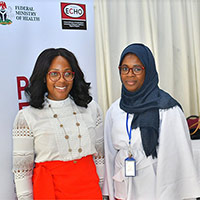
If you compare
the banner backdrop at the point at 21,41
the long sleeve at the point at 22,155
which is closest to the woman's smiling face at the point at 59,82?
the long sleeve at the point at 22,155

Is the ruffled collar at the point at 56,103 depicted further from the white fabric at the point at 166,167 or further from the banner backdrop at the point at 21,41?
the banner backdrop at the point at 21,41

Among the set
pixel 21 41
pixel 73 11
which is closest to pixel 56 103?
pixel 21 41

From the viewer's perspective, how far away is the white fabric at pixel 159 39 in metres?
2.62

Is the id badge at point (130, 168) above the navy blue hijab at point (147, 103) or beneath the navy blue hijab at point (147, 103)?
beneath

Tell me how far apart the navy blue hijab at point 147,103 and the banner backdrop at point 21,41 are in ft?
2.66

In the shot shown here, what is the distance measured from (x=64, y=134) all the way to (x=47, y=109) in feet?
0.66

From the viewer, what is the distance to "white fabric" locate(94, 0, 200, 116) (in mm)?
2625

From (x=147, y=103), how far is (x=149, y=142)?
0.86 feet

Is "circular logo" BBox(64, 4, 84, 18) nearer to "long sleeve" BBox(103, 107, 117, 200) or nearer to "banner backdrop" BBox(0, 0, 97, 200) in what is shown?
"banner backdrop" BBox(0, 0, 97, 200)

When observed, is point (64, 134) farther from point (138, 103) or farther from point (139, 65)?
point (139, 65)

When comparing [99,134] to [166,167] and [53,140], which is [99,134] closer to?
[53,140]

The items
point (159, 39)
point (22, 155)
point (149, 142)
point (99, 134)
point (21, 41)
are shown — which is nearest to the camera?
point (22, 155)

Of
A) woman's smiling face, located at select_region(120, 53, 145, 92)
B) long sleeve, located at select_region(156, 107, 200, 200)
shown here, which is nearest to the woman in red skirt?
woman's smiling face, located at select_region(120, 53, 145, 92)

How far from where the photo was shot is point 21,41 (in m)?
2.22
